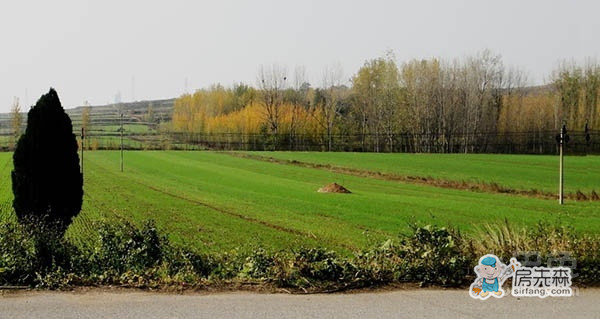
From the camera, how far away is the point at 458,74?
82.4m

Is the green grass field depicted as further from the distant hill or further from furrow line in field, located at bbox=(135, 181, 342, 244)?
the distant hill

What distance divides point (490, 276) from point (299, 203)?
21.0 meters

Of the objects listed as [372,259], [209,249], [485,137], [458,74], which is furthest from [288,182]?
[458,74]

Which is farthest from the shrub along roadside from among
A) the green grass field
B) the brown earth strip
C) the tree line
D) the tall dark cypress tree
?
the tree line

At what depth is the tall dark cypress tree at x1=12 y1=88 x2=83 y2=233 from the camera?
12.5 meters

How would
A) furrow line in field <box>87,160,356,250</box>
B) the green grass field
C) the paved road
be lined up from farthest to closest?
furrow line in field <box>87,160,356,250</box> < the green grass field < the paved road

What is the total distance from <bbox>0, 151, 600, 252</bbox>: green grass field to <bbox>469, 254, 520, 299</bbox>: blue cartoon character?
2.77 meters

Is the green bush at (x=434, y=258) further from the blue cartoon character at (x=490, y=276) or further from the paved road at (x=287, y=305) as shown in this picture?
the paved road at (x=287, y=305)

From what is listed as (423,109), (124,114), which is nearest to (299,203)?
(423,109)

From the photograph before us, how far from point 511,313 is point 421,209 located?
19.2 meters

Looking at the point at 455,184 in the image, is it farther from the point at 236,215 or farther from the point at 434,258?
the point at 434,258

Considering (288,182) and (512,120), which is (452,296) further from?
(512,120)

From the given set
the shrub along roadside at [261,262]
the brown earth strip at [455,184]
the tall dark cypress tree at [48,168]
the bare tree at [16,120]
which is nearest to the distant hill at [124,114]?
the bare tree at [16,120]

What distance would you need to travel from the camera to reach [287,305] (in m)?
6.26
